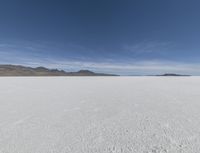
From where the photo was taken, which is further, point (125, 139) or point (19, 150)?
point (125, 139)

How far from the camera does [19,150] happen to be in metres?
1.64

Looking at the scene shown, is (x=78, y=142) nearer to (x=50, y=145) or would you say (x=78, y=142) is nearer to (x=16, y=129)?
(x=50, y=145)

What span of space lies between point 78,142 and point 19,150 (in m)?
0.69

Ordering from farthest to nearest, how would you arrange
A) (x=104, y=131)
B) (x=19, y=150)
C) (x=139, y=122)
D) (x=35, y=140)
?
1. (x=139, y=122)
2. (x=104, y=131)
3. (x=35, y=140)
4. (x=19, y=150)

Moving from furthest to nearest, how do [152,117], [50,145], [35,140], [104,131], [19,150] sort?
[152,117], [104,131], [35,140], [50,145], [19,150]

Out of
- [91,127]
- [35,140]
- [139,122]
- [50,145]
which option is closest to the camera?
[50,145]

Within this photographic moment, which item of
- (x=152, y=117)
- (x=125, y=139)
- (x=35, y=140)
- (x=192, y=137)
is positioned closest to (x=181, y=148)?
(x=192, y=137)

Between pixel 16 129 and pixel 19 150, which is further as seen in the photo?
pixel 16 129

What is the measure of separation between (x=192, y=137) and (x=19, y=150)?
2243 mm

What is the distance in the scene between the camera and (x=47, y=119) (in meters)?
2.68

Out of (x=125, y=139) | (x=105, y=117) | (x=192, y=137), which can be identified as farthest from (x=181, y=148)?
(x=105, y=117)

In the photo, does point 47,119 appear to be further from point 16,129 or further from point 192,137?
point 192,137

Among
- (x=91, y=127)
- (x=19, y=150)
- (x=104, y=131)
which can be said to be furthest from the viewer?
(x=91, y=127)

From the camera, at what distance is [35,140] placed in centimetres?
189
